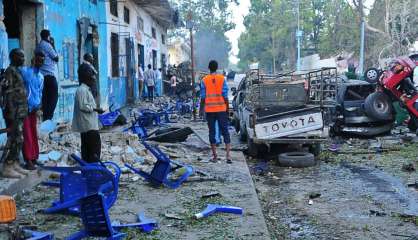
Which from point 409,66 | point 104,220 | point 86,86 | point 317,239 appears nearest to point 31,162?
point 86,86

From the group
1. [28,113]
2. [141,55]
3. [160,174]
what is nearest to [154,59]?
[141,55]

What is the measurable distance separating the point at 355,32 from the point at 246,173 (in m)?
33.5

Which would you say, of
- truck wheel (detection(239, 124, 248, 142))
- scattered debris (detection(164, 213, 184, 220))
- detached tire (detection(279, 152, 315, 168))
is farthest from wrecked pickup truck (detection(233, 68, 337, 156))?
scattered debris (detection(164, 213, 184, 220))

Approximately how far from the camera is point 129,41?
2073 centimetres

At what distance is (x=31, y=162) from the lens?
23.4 feet

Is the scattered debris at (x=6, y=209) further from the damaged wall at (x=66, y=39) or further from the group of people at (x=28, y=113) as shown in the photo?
the damaged wall at (x=66, y=39)

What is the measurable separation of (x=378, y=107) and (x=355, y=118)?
63cm

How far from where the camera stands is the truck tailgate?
9.98 m

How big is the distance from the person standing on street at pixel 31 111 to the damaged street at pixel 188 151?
0.06 feet

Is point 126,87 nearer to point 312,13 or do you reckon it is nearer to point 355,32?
point 355,32

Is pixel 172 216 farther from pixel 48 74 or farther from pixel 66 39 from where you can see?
pixel 66 39

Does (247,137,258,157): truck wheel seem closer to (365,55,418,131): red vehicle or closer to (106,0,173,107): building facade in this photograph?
(365,55,418,131): red vehicle

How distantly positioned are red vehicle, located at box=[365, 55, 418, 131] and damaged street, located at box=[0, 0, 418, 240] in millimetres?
35

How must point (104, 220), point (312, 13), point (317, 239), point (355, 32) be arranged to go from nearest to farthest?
point (104, 220), point (317, 239), point (355, 32), point (312, 13)
